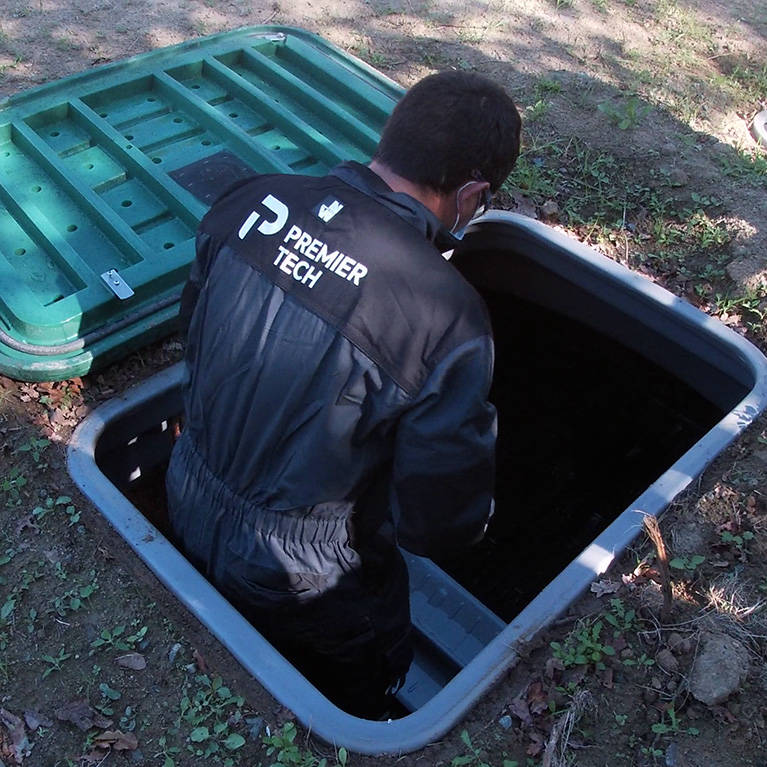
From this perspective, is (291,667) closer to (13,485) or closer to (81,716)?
(81,716)

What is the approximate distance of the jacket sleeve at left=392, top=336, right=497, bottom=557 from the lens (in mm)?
1897

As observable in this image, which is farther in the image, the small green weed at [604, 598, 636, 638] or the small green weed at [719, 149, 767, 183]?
the small green weed at [719, 149, 767, 183]

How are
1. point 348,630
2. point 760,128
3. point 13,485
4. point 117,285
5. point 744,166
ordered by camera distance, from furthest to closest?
point 760,128 → point 744,166 → point 117,285 → point 13,485 → point 348,630

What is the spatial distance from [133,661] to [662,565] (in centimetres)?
138

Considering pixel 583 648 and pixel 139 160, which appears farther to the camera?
pixel 139 160

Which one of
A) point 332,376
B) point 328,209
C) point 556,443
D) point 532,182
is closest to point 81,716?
point 332,376

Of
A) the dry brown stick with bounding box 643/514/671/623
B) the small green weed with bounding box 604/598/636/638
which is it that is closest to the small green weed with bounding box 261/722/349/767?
the small green weed with bounding box 604/598/636/638

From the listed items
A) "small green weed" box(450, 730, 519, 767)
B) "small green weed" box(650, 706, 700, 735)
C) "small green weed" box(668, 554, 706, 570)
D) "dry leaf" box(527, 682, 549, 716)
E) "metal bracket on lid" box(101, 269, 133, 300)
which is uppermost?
"small green weed" box(668, 554, 706, 570)

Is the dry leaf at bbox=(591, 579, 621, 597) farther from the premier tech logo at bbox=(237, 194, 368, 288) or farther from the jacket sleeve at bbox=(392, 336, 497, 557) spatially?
the premier tech logo at bbox=(237, 194, 368, 288)

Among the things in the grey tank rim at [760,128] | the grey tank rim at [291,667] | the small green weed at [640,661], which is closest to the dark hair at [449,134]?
the grey tank rim at [291,667]

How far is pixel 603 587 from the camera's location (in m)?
2.27

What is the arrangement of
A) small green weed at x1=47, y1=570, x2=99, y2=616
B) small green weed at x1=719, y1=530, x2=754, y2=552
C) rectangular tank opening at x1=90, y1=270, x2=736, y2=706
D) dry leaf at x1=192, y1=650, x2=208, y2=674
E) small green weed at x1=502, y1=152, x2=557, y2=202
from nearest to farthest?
dry leaf at x1=192, y1=650, x2=208, y2=674
small green weed at x1=47, y1=570, x2=99, y2=616
small green weed at x1=719, y1=530, x2=754, y2=552
rectangular tank opening at x1=90, y1=270, x2=736, y2=706
small green weed at x1=502, y1=152, x2=557, y2=202

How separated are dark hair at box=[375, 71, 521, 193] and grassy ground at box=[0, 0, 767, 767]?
3.85 feet

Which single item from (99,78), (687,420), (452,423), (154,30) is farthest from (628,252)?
(154,30)
